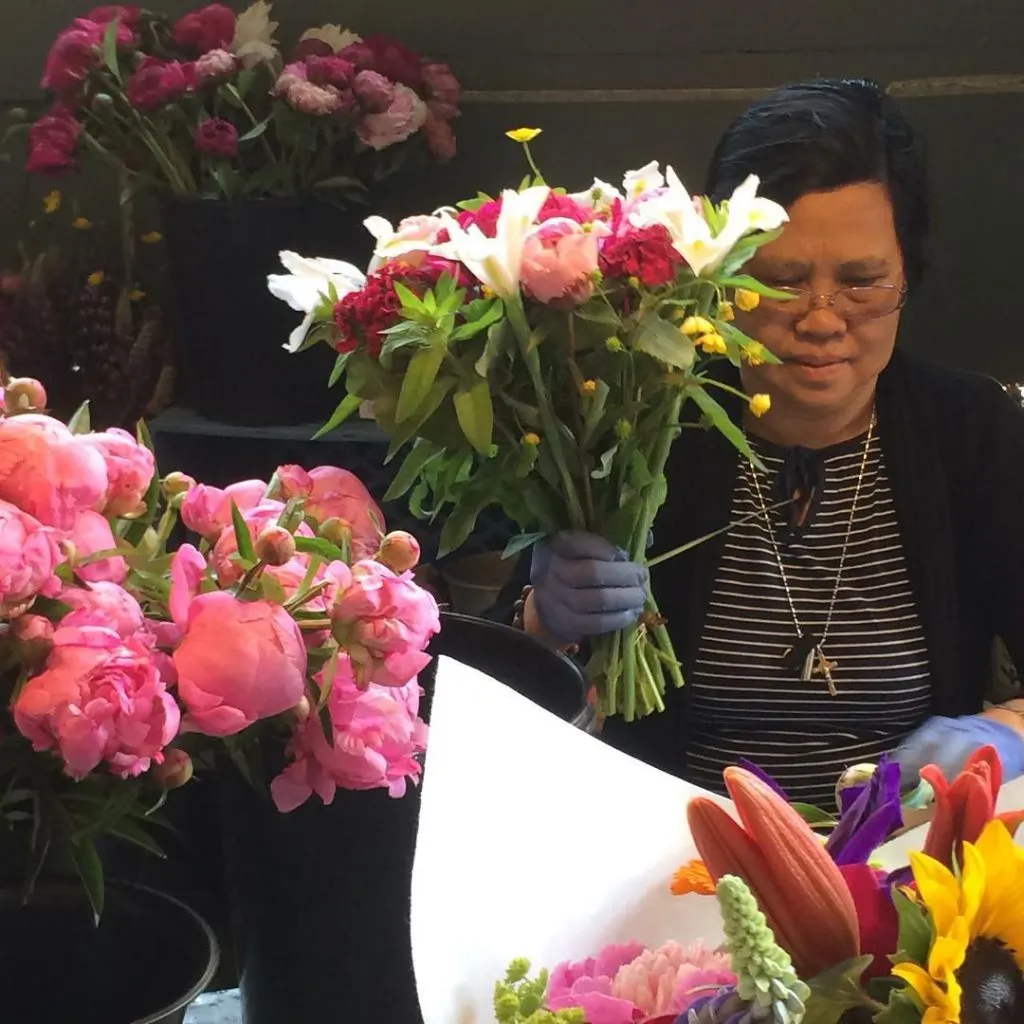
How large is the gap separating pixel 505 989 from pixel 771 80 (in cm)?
152

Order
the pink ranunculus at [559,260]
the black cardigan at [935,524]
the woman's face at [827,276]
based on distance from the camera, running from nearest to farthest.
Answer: the pink ranunculus at [559,260]
the woman's face at [827,276]
the black cardigan at [935,524]

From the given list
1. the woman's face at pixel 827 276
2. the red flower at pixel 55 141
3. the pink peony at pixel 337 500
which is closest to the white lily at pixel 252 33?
the red flower at pixel 55 141

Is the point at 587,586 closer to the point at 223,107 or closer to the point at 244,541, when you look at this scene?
the point at 244,541

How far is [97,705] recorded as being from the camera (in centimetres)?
43

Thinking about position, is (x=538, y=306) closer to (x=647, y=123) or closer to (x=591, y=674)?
(x=591, y=674)

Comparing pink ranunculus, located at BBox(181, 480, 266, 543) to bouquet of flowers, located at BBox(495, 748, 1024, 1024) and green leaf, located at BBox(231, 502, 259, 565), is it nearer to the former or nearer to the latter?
green leaf, located at BBox(231, 502, 259, 565)

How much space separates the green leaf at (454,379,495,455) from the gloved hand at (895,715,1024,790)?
474 mm

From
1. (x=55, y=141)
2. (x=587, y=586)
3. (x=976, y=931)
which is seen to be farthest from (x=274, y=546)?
(x=55, y=141)

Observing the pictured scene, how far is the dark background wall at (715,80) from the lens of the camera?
1.65 meters

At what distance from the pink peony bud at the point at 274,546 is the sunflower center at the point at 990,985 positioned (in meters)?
0.27

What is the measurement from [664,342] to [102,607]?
0.43 meters

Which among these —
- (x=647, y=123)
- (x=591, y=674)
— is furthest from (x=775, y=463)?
(x=647, y=123)

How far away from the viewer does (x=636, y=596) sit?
0.98m

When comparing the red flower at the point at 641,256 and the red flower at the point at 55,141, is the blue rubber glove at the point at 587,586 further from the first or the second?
the red flower at the point at 55,141
